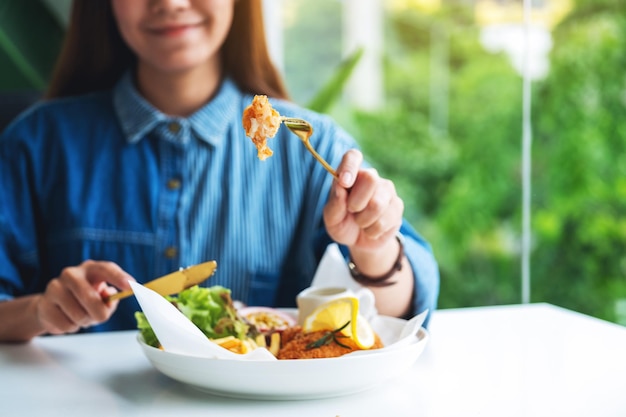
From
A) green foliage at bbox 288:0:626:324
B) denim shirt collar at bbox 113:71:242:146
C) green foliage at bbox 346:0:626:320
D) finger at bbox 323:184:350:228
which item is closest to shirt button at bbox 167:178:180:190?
denim shirt collar at bbox 113:71:242:146

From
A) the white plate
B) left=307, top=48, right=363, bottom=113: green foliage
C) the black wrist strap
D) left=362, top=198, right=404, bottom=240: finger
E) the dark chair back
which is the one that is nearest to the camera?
the white plate

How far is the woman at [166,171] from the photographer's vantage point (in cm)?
145

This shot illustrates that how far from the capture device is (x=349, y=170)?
0.91 meters

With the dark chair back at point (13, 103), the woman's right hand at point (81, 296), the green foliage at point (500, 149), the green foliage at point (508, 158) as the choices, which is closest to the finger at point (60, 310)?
the woman's right hand at point (81, 296)

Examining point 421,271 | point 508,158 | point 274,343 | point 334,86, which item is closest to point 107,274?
point 274,343

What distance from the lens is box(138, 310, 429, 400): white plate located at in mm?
774

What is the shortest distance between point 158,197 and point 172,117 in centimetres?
16

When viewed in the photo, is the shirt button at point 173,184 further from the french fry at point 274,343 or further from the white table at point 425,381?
the french fry at point 274,343

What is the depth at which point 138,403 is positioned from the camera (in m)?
0.83

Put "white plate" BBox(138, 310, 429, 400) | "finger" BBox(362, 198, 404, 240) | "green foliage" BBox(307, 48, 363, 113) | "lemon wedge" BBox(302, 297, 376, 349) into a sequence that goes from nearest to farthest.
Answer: "white plate" BBox(138, 310, 429, 400) → "lemon wedge" BBox(302, 297, 376, 349) → "finger" BBox(362, 198, 404, 240) → "green foliage" BBox(307, 48, 363, 113)

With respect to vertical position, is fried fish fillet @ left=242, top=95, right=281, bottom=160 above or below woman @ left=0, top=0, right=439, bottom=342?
above

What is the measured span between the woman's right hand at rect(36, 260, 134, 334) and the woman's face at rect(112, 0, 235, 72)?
20.8 inches

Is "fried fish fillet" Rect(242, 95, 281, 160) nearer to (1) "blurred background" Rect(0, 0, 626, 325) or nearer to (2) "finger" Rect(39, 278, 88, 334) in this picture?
(2) "finger" Rect(39, 278, 88, 334)

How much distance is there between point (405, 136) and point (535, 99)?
1.09 meters
